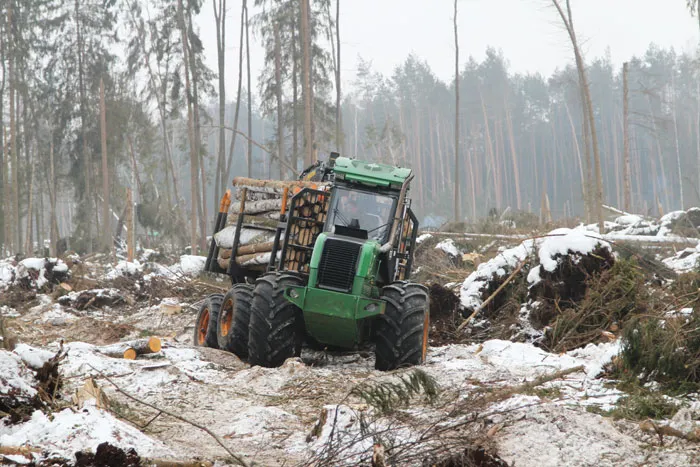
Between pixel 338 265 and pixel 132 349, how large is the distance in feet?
8.67

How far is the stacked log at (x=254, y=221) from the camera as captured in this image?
1073 centimetres

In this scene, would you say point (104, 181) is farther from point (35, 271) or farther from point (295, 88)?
point (35, 271)

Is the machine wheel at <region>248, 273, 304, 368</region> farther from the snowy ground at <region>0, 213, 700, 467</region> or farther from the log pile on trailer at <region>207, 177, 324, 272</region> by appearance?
the log pile on trailer at <region>207, 177, 324, 272</region>

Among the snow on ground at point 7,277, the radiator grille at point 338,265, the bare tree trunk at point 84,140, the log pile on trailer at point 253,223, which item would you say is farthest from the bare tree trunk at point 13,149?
the radiator grille at point 338,265

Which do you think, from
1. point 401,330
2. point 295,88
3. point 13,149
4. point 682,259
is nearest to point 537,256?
point 401,330

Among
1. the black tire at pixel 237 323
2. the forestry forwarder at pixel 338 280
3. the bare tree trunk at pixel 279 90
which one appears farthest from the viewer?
the bare tree trunk at pixel 279 90

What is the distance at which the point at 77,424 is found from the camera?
465cm

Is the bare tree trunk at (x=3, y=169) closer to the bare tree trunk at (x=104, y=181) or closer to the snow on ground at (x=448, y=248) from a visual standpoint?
the bare tree trunk at (x=104, y=181)

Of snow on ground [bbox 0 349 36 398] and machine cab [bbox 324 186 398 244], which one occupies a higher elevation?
machine cab [bbox 324 186 398 244]

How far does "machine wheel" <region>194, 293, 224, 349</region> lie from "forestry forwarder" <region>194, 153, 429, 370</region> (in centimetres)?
23

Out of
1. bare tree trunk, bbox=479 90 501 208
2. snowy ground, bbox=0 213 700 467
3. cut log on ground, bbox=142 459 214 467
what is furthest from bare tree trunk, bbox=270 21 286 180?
bare tree trunk, bbox=479 90 501 208

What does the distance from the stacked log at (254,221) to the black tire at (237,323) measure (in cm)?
89

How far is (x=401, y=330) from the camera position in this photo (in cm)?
859

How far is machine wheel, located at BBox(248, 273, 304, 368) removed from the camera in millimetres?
8633
